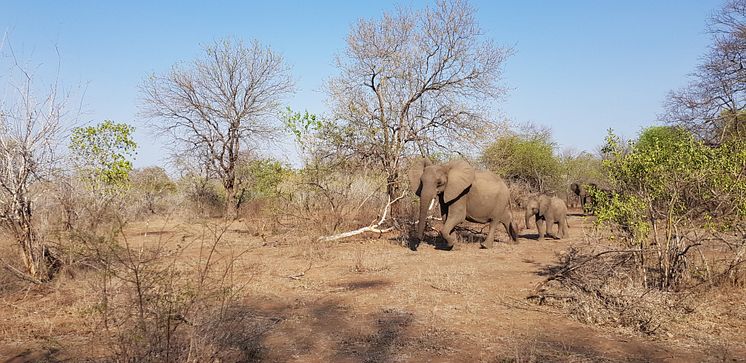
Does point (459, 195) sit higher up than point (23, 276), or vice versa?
point (459, 195)

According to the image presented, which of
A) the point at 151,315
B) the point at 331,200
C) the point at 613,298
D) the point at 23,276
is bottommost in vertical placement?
the point at 613,298

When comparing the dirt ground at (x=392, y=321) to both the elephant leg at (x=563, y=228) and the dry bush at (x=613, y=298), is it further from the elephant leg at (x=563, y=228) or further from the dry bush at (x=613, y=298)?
the elephant leg at (x=563, y=228)

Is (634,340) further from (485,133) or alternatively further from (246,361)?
(485,133)

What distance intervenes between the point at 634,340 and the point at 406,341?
2478 millimetres

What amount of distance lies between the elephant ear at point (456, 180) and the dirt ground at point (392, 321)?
6.48 ft

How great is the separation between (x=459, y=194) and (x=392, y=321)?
6.25m

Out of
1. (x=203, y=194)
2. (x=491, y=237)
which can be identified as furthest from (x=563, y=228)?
(x=203, y=194)

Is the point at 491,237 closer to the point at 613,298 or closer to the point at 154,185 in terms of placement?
the point at 613,298

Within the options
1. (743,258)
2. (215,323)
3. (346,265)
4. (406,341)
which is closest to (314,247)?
(346,265)

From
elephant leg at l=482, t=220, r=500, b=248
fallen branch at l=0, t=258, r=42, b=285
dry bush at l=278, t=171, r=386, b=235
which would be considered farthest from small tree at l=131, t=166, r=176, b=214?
elephant leg at l=482, t=220, r=500, b=248

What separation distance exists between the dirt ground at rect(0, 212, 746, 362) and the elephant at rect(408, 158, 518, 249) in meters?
1.87

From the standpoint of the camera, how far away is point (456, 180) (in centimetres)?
1223

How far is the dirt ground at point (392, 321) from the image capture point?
5.16 metres

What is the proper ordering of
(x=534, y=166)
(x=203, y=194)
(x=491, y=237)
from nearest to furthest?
1. (x=491, y=237)
2. (x=203, y=194)
3. (x=534, y=166)
